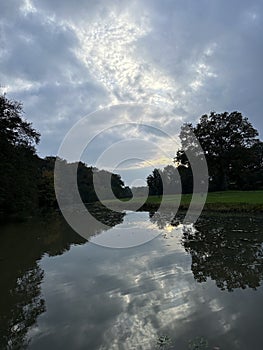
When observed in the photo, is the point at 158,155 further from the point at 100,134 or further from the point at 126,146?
the point at 100,134

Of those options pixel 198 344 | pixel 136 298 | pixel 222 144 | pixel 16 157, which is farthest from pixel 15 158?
pixel 222 144

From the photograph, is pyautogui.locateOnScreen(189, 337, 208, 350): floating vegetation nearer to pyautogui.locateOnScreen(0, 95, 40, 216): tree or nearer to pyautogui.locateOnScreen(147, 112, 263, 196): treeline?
pyautogui.locateOnScreen(0, 95, 40, 216): tree

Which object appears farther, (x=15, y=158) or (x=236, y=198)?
(x=236, y=198)

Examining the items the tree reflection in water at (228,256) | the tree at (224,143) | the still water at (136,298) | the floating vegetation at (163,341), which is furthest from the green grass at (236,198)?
the floating vegetation at (163,341)

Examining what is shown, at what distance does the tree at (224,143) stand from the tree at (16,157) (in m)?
24.4

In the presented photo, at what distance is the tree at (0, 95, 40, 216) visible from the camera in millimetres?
22703

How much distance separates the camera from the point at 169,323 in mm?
4523

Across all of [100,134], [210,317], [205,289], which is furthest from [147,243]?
[100,134]

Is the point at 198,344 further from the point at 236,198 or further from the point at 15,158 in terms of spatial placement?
the point at 236,198

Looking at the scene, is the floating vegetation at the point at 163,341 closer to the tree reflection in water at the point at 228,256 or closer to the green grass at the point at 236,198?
the tree reflection in water at the point at 228,256

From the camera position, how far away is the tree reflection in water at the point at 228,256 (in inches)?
259

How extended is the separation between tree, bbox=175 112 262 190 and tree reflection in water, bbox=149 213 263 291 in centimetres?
2879

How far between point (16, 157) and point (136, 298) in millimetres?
21138

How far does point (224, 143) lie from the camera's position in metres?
41.8
